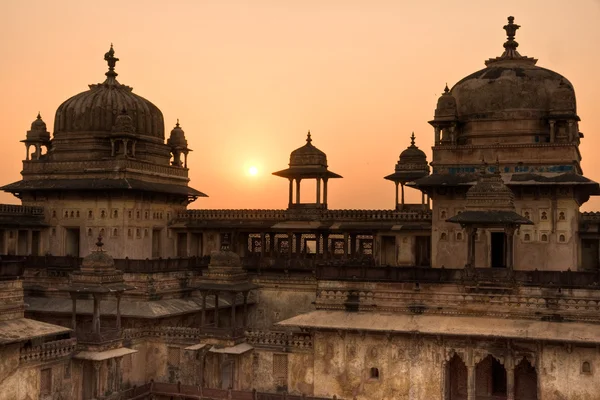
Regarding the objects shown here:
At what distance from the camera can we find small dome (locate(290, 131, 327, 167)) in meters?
36.2

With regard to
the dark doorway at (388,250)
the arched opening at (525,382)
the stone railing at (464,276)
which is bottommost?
the arched opening at (525,382)

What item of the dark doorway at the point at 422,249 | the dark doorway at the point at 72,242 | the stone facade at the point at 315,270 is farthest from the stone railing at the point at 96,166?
the dark doorway at the point at 422,249

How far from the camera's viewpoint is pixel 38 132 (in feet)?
124

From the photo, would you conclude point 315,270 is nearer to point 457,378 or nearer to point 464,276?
point 464,276

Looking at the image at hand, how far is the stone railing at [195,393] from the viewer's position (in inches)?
1022

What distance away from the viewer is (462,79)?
31734 mm

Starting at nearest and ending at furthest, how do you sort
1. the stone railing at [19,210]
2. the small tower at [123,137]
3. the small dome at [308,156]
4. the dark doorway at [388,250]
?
the stone railing at [19,210], the dark doorway at [388,250], the small tower at [123,137], the small dome at [308,156]

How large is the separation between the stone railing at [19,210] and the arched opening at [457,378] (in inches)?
794

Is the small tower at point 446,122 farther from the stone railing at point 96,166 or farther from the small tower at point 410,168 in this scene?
the stone railing at point 96,166

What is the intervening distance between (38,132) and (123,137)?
561cm

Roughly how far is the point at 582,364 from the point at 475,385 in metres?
3.65

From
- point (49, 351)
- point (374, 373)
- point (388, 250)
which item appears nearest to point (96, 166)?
point (49, 351)

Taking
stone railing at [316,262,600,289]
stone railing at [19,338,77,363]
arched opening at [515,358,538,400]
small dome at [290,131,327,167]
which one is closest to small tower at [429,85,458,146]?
stone railing at [316,262,600,289]

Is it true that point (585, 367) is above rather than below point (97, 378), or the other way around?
above
